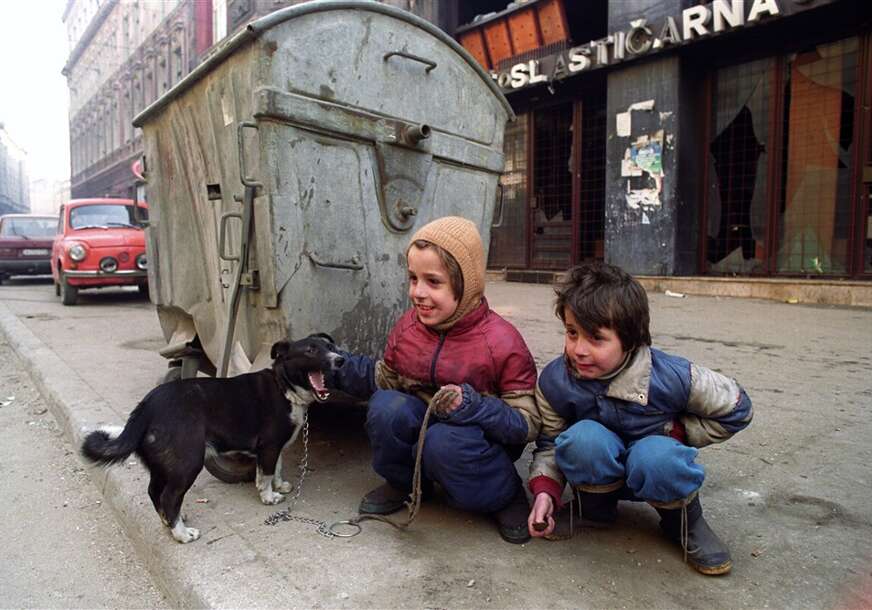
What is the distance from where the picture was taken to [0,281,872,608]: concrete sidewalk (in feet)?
5.50

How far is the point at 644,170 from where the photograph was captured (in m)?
9.35

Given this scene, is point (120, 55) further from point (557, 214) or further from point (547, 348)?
point (547, 348)

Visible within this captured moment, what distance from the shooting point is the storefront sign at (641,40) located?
25.6ft

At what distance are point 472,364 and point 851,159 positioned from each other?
8140 millimetres

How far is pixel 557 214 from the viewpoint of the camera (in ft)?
37.2

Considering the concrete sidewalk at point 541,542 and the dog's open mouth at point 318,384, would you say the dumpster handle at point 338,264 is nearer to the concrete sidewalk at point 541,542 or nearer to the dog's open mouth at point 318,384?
the dog's open mouth at point 318,384

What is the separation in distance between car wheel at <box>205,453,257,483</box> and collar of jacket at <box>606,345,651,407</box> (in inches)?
59.8

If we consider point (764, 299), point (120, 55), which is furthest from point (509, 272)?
point (120, 55)

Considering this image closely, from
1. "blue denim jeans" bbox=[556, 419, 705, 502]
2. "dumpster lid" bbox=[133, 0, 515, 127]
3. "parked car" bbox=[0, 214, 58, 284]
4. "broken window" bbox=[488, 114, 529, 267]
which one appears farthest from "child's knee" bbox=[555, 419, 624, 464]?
"parked car" bbox=[0, 214, 58, 284]

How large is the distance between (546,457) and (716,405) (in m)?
0.56

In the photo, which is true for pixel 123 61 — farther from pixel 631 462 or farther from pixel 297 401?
pixel 631 462

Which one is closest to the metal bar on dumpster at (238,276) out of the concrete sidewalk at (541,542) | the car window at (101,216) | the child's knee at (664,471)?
the concrete sidewalk at (541,542)

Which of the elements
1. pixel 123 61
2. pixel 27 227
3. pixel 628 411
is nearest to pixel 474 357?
pixel 628 411

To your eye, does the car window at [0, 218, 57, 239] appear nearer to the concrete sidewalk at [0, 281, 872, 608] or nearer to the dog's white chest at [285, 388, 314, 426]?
the concrete sidewalk at [0, 281, 872, 608]
